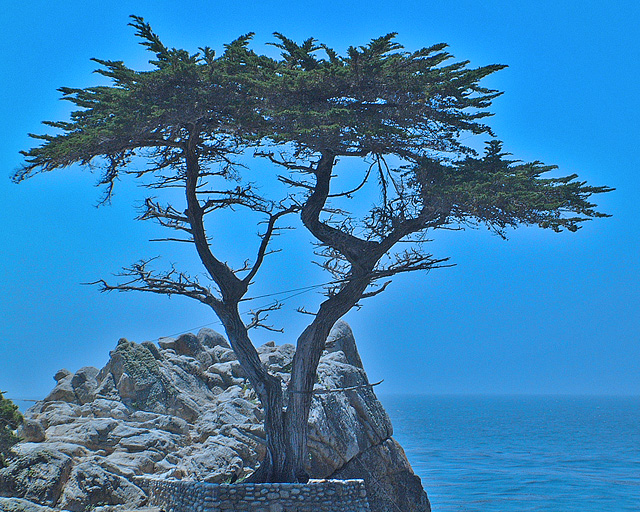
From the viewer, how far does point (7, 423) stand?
40.9ft

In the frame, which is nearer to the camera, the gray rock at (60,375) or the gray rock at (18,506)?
the gray rock at (18,506)

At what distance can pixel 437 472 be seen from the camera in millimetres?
42312

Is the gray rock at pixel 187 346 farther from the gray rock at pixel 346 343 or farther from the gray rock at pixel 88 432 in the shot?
the gray rock at pixel 88 432

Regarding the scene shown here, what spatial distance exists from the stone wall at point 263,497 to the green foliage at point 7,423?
3.18 metres

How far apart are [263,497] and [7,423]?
5154 millimetres

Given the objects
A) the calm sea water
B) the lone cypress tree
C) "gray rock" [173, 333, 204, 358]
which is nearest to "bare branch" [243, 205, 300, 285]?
the lone cypress tree

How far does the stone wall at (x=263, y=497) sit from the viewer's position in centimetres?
1213

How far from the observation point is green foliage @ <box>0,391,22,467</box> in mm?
12195

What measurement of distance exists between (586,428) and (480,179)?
8236 centimetres

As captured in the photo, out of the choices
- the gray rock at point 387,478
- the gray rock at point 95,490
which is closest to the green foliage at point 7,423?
the gray rock at point 95,490

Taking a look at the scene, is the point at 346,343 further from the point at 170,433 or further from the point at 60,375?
the point at 60,375

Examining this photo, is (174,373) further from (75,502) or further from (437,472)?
(437,472)

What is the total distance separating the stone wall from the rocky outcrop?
1.16 m

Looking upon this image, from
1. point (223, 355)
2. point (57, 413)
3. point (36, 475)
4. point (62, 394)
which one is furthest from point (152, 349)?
point (36, 475)
